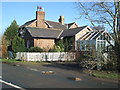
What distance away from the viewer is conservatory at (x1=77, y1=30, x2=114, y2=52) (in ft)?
50.9

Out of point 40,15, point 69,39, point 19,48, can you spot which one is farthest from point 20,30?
point 19,48

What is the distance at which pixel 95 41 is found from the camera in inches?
1155

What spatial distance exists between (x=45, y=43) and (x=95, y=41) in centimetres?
1065

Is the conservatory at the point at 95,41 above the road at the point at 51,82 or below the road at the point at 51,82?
above

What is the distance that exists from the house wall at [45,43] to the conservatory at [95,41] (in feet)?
20.1

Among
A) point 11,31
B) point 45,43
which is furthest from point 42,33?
point 11,31

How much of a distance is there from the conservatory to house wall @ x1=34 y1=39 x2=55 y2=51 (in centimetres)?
613

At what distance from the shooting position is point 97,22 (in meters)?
15.6

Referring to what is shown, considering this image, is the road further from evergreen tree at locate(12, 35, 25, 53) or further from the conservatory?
evergreen tree at locate(12, 35, 25, 53)

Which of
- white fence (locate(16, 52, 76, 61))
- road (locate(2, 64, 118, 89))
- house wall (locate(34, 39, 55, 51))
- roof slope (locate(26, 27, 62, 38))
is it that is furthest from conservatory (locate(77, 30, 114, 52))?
roof slope (locate(26, 27, 62, 38))

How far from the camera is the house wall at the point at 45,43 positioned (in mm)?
34875

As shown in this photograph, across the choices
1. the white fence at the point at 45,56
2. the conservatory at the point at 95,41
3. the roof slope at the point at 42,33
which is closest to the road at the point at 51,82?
the conservatory at the point at 95,41

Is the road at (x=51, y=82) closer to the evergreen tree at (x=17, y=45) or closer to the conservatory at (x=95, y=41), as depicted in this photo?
the conservatory at (x=95, y=41)

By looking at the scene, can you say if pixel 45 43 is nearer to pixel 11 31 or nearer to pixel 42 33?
pixel 42 33
